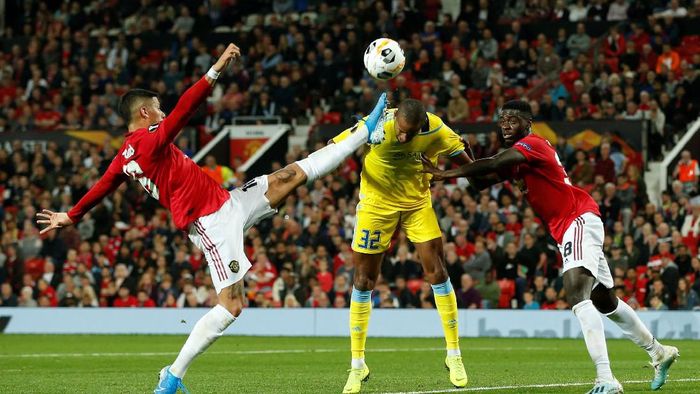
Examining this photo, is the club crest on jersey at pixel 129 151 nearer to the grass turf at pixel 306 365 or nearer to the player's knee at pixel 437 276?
the grass turf at pixel 306 365

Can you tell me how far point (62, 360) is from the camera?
16.1m

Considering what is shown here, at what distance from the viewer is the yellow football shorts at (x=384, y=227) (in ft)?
38.5

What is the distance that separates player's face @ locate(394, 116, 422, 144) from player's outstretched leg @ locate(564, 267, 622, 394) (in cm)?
189

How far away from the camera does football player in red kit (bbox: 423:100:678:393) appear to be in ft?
32.3

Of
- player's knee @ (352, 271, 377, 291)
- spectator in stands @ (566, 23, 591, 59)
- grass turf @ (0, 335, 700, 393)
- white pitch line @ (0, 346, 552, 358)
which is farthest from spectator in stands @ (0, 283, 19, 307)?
player's knee @ (352, 271, 377, 291)

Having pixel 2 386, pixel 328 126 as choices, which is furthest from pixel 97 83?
pixel 2 386

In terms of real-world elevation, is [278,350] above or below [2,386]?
below

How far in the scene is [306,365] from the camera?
14.7 metres

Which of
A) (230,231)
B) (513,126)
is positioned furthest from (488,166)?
(230,231)

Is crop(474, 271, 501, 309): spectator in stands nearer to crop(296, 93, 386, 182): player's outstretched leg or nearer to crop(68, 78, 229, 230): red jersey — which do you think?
crop(296, 93, 386, 182): player's outstretched leg

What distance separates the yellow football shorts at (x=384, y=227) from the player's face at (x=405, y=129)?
1132mm

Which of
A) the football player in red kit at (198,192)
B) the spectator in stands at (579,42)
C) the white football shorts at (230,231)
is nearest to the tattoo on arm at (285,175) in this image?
the football player in red kit at (198,192)

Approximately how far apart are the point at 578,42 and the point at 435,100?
11.4ft

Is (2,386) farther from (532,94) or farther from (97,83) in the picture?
(97,83)
